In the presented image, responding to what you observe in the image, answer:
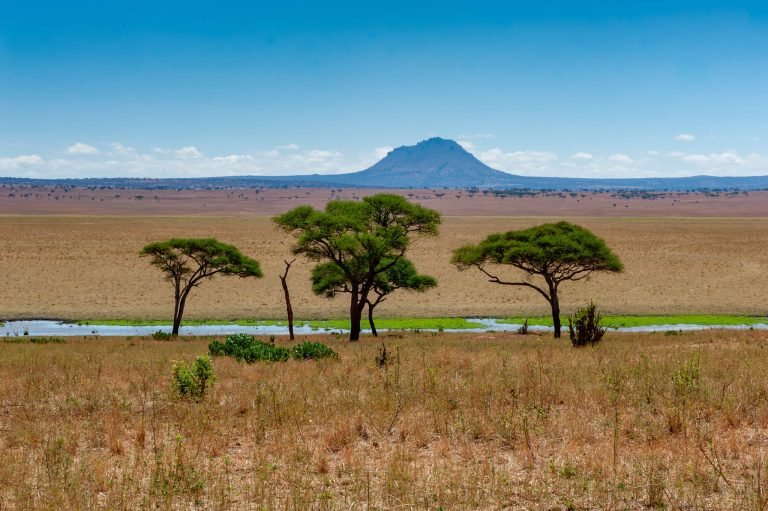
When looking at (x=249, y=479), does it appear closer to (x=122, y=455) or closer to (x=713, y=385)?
(x=122, y=455)

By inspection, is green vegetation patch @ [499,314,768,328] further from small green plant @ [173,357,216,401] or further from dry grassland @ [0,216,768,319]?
small green plant @ [173,357,216,401]

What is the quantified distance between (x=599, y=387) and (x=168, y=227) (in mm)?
124441

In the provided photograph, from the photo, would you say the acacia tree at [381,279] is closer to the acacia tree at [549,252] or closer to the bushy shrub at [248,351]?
the acacia tree at [549,252]

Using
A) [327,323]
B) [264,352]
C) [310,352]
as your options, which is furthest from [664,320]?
[264,352]

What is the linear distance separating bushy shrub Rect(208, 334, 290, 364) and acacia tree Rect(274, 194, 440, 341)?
16.5m

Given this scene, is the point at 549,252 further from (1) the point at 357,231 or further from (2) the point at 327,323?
(2) the point at 327,323

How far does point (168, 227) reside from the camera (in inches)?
5017

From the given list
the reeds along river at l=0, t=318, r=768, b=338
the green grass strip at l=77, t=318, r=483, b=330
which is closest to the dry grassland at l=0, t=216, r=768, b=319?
the green grass strip at l=77, t=318, r=483, b=330

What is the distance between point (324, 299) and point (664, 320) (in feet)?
86.9

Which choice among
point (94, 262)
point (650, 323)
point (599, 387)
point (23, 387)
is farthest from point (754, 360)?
point (94, 262)

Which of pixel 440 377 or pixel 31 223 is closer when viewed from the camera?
pixel 440 377

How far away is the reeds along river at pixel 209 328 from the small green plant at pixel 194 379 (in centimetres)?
3297

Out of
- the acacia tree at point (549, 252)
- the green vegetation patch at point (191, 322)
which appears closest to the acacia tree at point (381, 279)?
the acacia tree at point (549, 252)

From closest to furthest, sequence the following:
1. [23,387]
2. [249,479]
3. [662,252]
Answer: [249,479], [23,387], [662,252]
